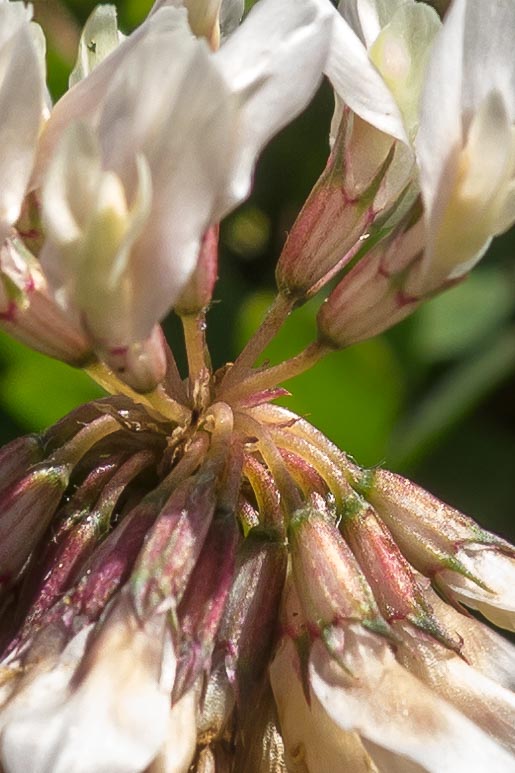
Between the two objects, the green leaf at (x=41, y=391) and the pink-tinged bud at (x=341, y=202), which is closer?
the pink-tinged bud at (x=341, y=202)

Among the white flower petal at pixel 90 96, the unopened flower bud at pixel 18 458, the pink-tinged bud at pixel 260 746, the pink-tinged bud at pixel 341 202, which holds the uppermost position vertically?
the white flower petal at pixel 90 96

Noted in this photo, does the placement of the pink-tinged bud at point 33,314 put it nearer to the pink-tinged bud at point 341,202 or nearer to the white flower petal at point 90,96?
the white flower petal at point 90,96

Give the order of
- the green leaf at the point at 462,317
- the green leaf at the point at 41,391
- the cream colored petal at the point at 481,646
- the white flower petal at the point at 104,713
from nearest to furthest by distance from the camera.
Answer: the white flower petal at the point at 104,713, the cream colored petal at the point at 481,646, the green leaf at the point at 41,391, the green leaf at the point at 462,317

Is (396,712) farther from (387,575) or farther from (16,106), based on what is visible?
(16,106)

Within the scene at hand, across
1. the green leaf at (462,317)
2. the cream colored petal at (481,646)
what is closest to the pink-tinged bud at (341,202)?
the cream colored petal at (481,646)

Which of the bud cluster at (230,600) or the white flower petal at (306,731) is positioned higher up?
the bud cluster at (230,600)

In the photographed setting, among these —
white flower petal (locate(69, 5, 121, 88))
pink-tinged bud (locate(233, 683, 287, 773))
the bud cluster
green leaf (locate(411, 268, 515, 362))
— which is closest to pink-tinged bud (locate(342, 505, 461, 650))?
the bud cluster

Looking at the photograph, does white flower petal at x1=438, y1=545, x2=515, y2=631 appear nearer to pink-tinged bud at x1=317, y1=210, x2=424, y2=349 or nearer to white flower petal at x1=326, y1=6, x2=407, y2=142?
pink-tinged bud at x1=317, y1=210, x2=424, y2=349

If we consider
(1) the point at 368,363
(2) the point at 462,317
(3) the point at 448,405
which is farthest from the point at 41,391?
(2) the point at 462,317
